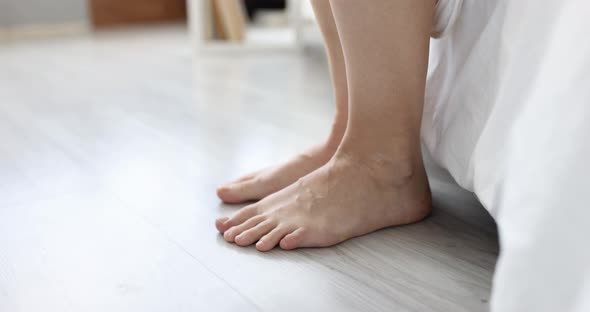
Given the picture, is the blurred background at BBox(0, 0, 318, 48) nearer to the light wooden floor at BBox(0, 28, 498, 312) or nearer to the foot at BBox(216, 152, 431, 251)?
the light wooden floor at BBox(0, 28, 498, 312)

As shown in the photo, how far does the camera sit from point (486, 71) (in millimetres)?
768

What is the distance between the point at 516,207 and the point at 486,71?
0.89ft

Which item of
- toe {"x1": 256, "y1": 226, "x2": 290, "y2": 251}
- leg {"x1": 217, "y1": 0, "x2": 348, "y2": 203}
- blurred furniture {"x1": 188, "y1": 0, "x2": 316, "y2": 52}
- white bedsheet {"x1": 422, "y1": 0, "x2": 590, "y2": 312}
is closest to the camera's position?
white bedsheet {"x1": 422, "y1": 0, "x2": 590, "y2": 312}

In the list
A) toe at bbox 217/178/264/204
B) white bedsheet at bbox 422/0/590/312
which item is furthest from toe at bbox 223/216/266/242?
white bedsheet at bbox 422/0/590/312

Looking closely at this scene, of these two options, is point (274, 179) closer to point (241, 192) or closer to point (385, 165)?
point (241, 192)

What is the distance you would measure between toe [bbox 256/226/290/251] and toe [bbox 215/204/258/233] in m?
0.06

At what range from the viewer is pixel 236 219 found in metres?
0.89

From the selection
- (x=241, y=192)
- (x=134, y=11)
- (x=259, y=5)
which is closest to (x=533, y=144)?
(x=241, y=192)

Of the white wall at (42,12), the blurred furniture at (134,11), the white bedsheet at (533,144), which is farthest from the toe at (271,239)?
the blurred furniture at (134,11)

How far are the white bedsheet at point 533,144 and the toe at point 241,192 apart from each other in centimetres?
33

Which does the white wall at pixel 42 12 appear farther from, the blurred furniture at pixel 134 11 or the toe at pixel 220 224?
the toe at pixel 220 224

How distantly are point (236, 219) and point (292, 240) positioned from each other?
0.34 ft

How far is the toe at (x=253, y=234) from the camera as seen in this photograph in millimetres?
841

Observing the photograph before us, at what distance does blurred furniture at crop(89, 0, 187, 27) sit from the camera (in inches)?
144
